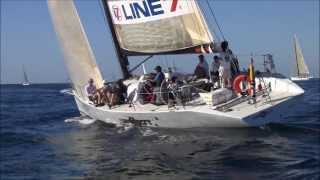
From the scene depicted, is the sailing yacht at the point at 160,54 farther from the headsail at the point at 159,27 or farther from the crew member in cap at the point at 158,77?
the crew member in cap at the point at 158,77

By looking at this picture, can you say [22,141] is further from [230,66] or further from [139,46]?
[230,66]

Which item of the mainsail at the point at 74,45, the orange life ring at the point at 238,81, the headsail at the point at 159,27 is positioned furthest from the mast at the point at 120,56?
the orange life ring at the point at 238,81

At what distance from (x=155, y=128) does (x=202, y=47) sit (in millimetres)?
3365

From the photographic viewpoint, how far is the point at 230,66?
63.2 ft

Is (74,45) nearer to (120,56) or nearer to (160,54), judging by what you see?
(120,56)

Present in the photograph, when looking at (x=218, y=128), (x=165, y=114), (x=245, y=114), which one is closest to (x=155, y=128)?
(x=165, y=114)

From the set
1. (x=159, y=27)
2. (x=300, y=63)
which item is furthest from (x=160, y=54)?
(x=300, y=63)

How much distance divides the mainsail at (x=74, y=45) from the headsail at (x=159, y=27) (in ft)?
7.06

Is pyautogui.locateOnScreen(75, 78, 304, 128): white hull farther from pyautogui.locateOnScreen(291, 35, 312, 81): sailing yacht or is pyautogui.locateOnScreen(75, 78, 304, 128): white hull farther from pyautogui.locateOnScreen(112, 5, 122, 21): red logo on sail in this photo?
pyautogui.locateOnScreen(291, 35, 312, 81): sailing yacht

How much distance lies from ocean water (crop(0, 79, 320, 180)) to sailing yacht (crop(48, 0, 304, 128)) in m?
0.51

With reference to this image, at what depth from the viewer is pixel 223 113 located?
1625 centimetres

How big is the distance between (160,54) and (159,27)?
44.1 inches

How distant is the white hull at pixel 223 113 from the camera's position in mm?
16094

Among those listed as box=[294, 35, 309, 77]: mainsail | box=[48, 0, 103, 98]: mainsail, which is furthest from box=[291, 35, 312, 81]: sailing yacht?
box=[48, 0, 103, 98]: mainsail
